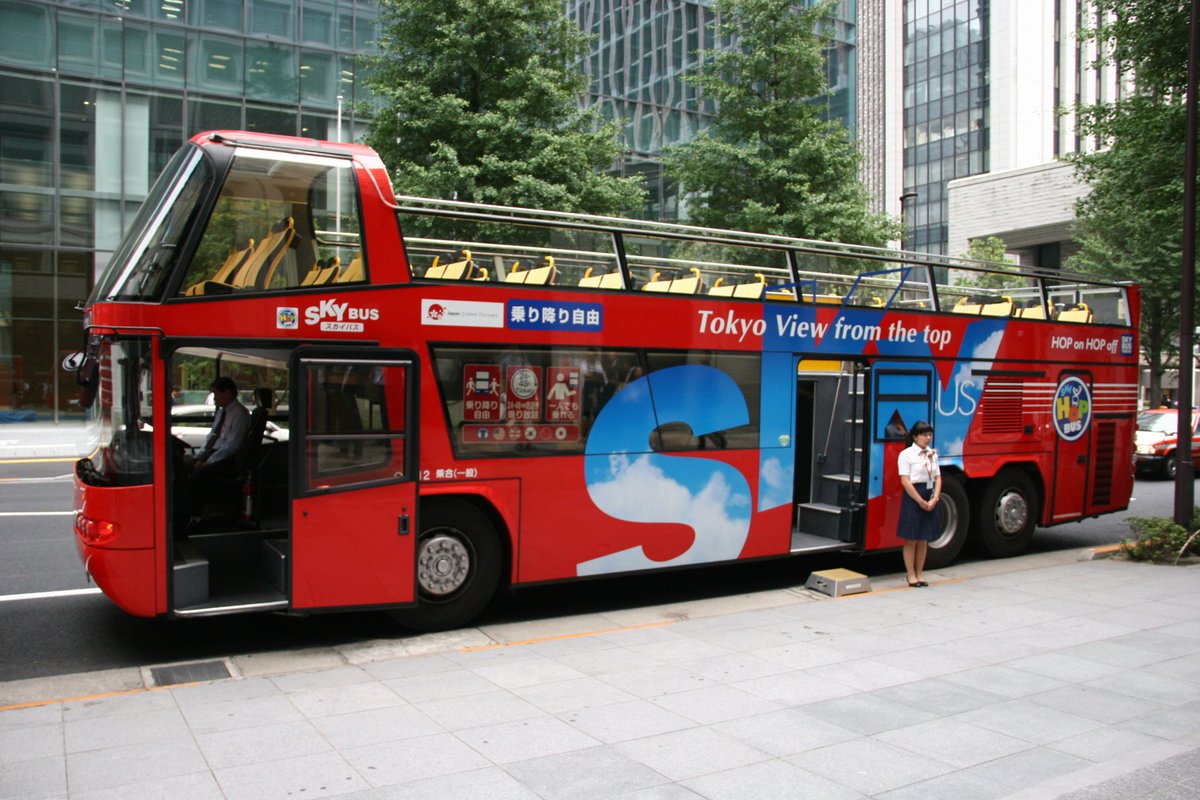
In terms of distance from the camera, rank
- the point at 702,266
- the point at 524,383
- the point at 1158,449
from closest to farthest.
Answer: the point at 524,383 → the point at 702,266 → the point at 1158,449

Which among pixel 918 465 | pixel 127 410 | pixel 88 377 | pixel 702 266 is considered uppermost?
pixel 702 266

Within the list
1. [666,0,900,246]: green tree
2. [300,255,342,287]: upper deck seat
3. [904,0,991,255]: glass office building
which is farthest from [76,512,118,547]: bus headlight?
[904,0,991,255]: glass office building

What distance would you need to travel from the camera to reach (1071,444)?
12.0m

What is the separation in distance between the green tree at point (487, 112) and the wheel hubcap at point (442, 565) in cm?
1051

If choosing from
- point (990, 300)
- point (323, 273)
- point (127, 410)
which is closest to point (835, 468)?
point (990, 300)

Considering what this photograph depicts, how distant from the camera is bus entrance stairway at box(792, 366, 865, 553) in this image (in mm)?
10211

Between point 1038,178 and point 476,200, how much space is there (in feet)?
114

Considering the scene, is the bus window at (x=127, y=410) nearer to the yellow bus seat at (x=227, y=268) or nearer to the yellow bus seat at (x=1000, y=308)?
the yellow bus seat at (x=227, y=268)

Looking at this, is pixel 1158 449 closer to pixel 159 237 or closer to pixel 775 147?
pixel 775 147

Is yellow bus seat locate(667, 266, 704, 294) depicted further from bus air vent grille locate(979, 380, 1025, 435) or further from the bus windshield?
the bus windshield

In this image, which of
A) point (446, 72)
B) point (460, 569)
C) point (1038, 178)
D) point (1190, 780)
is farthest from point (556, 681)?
point (1038, 178)

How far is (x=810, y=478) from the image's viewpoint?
10852 mm

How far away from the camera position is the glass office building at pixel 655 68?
36844mm

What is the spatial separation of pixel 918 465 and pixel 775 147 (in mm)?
12554
